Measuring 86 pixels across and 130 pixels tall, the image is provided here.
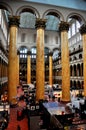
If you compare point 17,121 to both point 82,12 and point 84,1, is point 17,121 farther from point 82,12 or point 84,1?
point 84,1

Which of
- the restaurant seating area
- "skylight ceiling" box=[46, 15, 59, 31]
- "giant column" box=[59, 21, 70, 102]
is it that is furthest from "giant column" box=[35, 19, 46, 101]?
"skylight ceiling" box=[46, 15, 59, 31]

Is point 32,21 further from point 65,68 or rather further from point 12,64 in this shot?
point 12,64

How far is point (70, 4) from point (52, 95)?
11.4 m

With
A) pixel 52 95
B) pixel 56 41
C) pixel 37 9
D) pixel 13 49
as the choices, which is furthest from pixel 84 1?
pixel 56 41

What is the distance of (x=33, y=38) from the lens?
4353cm

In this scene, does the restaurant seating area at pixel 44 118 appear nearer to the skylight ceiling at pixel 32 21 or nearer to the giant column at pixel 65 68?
the giant column at pixel 65 68

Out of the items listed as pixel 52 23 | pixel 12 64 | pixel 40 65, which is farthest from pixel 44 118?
pixel 52 23

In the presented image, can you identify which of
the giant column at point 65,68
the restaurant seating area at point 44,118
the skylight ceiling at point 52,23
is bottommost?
the restaurant seating area at point 44,118

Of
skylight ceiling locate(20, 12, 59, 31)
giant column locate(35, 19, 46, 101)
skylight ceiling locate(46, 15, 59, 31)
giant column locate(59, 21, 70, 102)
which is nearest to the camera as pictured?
giant column locate(35, 19, 46, 101)

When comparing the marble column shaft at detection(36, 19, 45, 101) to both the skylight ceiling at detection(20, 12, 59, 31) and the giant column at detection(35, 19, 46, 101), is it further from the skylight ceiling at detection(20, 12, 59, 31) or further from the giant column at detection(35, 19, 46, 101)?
the skylight ceiling at detection(20, 12, 59, 31)

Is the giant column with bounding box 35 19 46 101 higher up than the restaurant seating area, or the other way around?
the giant column with bounding box 35 19 46 101

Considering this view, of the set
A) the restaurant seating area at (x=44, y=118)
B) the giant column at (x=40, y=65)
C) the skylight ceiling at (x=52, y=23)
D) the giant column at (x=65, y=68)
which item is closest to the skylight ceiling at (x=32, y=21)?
the skylight ceiling at (x=52, y=23)

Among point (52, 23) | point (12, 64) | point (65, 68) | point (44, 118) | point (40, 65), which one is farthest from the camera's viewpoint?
point (52, 23)

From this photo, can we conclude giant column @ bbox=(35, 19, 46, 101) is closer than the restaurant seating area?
No
